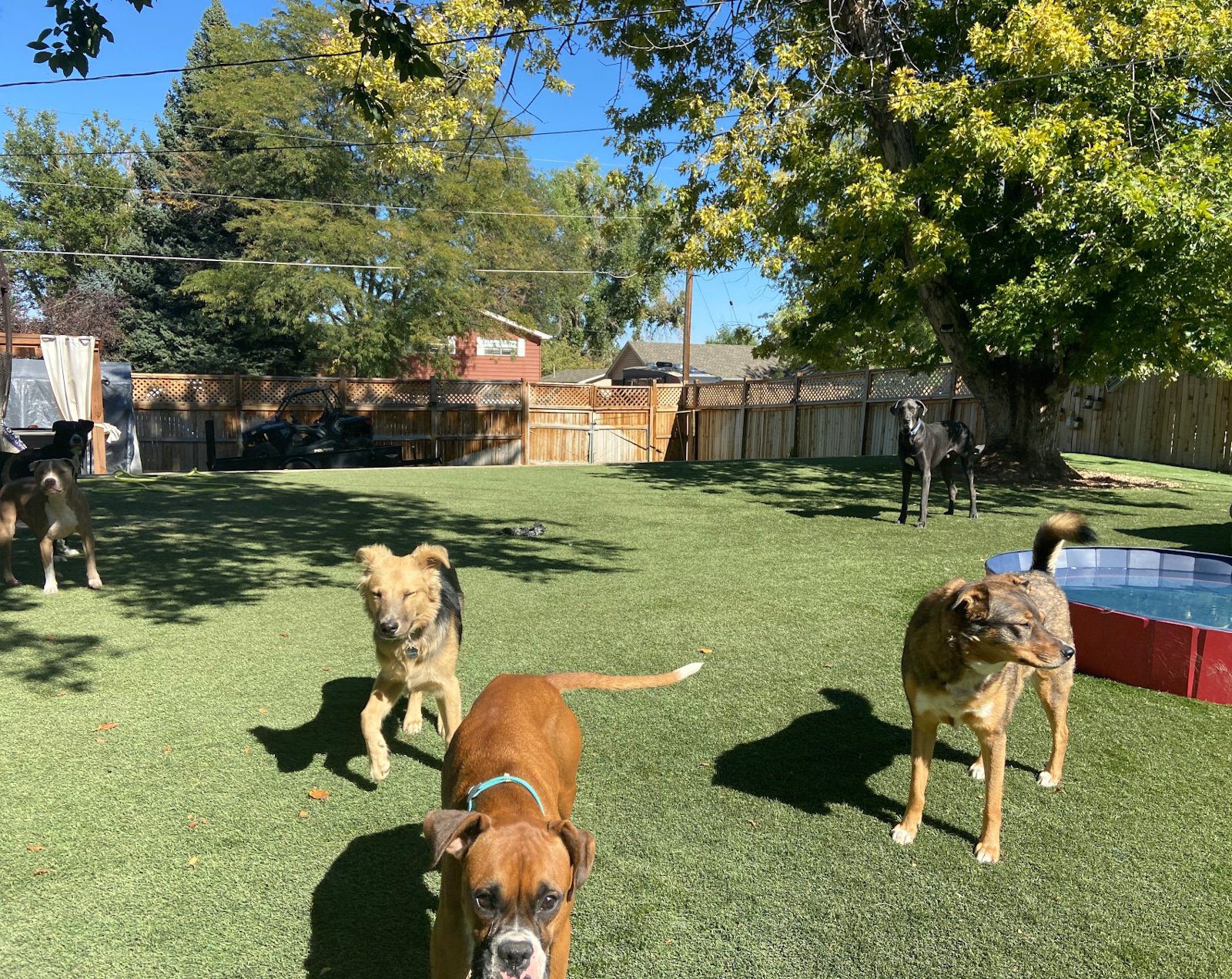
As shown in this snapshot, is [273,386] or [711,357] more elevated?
Result: [711,357]

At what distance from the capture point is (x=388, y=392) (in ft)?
74.9

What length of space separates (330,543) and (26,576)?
2.74 metres

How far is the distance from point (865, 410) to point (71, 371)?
1755cm

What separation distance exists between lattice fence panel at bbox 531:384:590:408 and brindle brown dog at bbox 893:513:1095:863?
21.5m

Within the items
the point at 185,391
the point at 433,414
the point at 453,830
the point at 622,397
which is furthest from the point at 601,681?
the point at 622,397

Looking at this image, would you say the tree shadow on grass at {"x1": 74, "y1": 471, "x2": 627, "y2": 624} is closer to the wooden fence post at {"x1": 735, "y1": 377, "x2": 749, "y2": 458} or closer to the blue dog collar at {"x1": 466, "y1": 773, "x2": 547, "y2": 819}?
the blue dog collar at {"x1": 466, "y1": 773, "x2": 547, "y2": 819}

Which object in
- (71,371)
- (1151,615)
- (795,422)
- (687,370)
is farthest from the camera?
(687,370)

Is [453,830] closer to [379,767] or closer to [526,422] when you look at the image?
[379,767]

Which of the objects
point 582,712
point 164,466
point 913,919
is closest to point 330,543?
point 582,712

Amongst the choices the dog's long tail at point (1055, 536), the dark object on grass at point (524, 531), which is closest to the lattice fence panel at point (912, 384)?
the dark object on grass at point (524, 531)

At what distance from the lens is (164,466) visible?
21.2 meters

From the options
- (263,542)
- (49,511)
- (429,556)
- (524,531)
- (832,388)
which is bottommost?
(263,542)

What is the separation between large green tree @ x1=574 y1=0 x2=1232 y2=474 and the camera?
9789mm

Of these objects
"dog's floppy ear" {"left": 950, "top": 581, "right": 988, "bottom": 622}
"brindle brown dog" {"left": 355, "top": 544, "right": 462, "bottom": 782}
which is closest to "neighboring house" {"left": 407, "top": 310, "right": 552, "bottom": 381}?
"brindle brown dog" {"left": 355, "top": 544, "right": 462, "bottom": 782}
